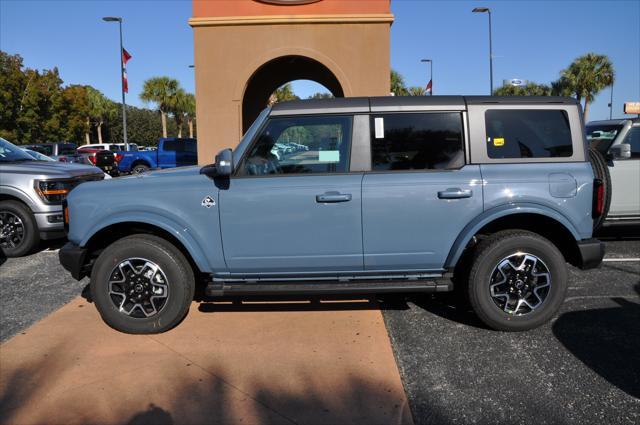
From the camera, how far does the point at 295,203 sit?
3969 mm

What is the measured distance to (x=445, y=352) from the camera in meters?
3.79

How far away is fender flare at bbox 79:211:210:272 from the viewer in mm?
4020

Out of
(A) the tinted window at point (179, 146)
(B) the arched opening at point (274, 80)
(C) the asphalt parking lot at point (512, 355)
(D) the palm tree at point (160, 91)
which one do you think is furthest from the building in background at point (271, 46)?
(D) the palm tree at point (160, 91)

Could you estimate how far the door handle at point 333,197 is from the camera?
12.9ft

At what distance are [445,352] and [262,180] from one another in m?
2.00

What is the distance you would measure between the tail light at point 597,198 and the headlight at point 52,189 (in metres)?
6.61

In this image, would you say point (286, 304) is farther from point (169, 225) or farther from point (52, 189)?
point (52, 189)

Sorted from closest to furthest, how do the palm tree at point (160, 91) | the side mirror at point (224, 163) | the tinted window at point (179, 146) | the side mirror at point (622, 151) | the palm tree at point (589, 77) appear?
the side mirror at point (224, 163) → the side mirror at point (622, 151) → the tinted window at point (179, 146) → the palm tree at point (589, 77) → the palm tree at point (160, 91)

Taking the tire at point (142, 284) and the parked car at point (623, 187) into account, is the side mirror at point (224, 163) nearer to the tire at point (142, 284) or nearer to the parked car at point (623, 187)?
the tire at point (142, 284)

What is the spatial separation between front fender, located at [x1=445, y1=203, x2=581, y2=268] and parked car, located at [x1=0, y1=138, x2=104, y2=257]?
5652 millimetres

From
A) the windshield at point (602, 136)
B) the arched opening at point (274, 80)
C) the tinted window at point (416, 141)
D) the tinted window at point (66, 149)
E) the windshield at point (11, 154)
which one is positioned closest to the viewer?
the tinted window at point (416, 141)

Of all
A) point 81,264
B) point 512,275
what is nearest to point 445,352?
point 512,275

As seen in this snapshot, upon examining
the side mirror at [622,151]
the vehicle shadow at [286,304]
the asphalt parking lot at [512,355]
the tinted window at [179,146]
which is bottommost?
the asphalt parking lot at [512,355]

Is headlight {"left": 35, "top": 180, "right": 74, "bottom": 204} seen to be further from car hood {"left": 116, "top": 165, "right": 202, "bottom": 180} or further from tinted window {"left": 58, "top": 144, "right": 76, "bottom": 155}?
tinted window {"left": 58, "top": 144, "right": 76, "bottom": 155}
